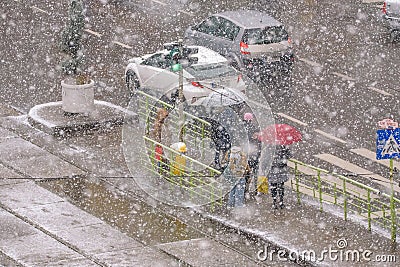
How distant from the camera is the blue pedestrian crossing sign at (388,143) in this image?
16906 millimetres

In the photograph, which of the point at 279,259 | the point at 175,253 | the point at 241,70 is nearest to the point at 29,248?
the point at 175,253

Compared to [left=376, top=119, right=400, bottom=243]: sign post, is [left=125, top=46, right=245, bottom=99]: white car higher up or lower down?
lower down

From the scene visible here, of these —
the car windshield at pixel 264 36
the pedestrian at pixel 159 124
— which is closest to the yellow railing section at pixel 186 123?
the pedestrian at pixel 159 124

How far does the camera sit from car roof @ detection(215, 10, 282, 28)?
87.7 ft

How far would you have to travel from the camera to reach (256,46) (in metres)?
26.4

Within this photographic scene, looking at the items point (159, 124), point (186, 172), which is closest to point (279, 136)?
point (186, 172)

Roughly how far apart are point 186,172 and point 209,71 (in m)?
5.09

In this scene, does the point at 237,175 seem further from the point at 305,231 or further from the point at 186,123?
the point at 186,123

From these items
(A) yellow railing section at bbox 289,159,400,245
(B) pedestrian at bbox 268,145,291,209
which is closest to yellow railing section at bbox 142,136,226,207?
(B) pedestrian at bbox 268,145,291,209

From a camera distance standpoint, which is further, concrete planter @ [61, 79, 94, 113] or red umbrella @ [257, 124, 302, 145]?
concrete planter @ [61, 79, 94, 113]

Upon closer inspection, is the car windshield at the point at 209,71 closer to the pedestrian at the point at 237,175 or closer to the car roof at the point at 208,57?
the car roof at the point at 208,57

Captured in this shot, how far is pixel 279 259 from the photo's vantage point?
16875 millimetres

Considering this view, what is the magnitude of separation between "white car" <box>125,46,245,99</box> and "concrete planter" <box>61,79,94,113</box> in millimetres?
1670

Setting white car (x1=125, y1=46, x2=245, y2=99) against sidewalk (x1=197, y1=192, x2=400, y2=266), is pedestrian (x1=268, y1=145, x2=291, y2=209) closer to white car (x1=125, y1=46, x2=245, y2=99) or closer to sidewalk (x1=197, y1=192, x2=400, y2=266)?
sidewalk (x1=197, y1=192, x2=400, y2=266)
